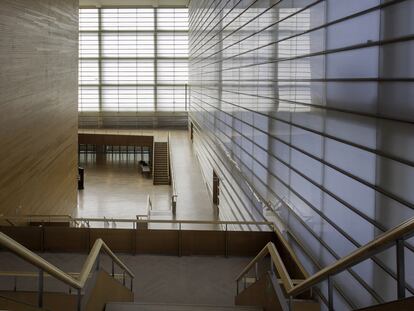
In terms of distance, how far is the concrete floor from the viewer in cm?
953

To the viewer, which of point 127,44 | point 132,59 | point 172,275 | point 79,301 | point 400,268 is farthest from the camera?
point 132,59

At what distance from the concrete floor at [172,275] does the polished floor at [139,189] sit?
8770 millimetres

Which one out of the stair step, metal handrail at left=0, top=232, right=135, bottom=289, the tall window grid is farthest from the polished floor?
metal handrail at left=0, top=232, right=135, bottom=289

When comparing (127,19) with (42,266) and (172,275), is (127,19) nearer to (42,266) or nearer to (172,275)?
(172,275)

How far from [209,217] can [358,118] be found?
14.4 m

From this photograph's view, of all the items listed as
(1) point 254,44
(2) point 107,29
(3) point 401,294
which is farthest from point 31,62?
(2) point 107,29

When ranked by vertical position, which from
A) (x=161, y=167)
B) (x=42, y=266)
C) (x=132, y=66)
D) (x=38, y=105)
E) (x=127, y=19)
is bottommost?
(x=161, y=167)

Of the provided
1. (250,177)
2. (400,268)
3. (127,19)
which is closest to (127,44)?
(127,19)

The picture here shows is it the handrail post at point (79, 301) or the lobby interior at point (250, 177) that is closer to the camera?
the handrail post at point (79, 301)

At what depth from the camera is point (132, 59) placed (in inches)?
1820

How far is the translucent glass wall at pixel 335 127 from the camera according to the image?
6.01m

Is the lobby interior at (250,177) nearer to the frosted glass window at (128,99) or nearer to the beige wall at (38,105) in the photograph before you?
the beige wall at (38,105)

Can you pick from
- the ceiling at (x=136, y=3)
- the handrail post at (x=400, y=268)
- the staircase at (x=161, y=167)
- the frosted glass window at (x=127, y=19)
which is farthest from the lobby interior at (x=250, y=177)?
the frosted glass window at (x=127, y=19)

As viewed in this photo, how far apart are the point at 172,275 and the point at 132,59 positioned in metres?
37.5
